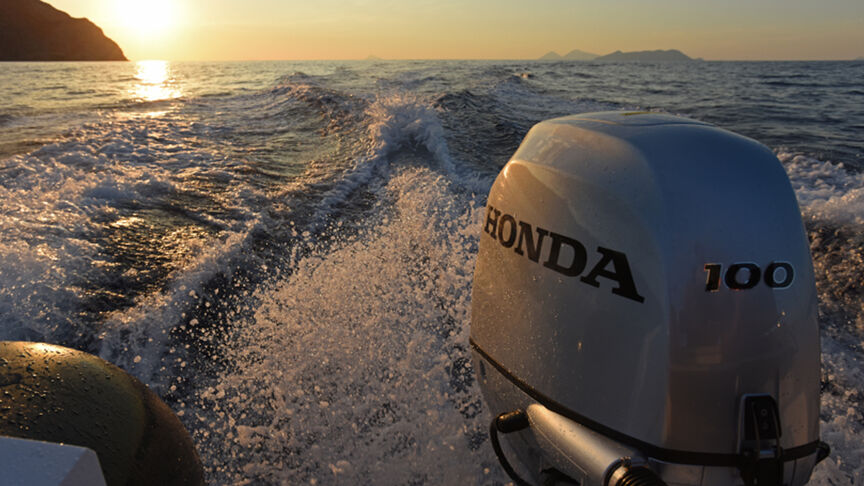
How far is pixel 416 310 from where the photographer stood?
294 centimetres

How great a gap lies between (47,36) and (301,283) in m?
105

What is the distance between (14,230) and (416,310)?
292 centimetres

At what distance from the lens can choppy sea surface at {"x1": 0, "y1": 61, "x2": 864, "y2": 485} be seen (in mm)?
2105

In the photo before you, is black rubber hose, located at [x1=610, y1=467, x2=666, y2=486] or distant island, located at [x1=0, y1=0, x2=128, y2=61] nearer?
black rubber hose, located at [x1=610, y1=467, x2=666, y2=486]

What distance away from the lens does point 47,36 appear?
81500mm

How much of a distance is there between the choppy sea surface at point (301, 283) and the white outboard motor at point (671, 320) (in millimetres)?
768

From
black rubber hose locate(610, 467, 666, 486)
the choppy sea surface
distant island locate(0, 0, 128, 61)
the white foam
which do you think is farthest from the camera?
distant island locate(0, 0, 128, 61)

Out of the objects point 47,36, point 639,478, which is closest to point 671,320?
point 639,478

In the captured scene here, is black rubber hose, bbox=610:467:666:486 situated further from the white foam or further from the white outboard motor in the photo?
the white foam

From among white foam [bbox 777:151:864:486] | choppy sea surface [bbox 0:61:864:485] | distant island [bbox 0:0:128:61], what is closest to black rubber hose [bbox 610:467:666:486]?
choppy sea surface [bbox 0:61:864:485]

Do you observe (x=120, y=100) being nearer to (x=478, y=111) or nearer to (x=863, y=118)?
(x=478, y=111)

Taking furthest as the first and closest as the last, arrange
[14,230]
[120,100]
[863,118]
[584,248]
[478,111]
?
[120,100] < [478,111] < [863,118] < [14,230] < [584,248]

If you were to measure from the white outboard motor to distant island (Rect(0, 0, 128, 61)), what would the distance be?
96.1 meters

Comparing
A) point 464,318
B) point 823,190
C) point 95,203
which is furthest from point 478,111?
point 464,318
